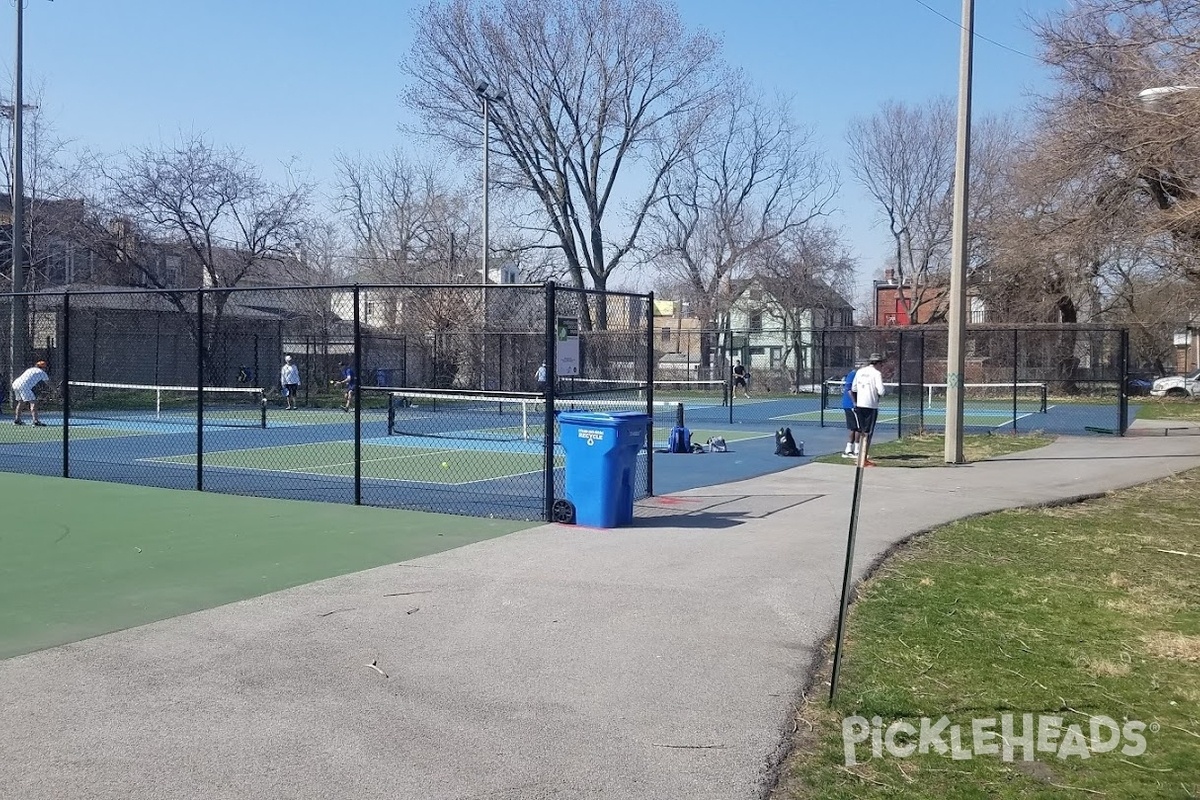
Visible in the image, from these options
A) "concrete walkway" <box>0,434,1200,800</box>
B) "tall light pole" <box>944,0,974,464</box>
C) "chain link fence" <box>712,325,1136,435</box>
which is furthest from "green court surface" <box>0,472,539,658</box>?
"chain link fence" <box>712,325,1136,435</box>

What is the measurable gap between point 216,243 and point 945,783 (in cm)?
3658

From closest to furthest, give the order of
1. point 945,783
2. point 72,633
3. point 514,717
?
point 945,783 → point 514,717 → point 72,633

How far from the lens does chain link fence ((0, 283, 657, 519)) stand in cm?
1314

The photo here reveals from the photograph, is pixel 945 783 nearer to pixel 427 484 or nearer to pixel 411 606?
pixel 411 606

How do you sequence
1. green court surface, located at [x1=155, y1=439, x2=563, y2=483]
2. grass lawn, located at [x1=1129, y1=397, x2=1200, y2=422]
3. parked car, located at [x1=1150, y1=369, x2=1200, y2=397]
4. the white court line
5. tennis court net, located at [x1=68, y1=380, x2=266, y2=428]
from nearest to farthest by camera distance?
1. the white court line
2. green court surface, located at [x1=155, y1=439, x2=563, y2=483]
3. tennis court net, located at [x1=68, y1=380, x2=266, y2=428]
4. grass lawn, located at [x1=1129, y1=397, x2=1200, y2=422]
5. parked car, located at [x1=1150, y1=369, x2=1200, y2=397]

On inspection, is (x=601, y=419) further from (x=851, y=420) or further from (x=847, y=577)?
(x=851, y=420)

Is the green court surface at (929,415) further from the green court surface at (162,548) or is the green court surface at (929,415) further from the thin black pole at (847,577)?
the thin black pole at (847,577)

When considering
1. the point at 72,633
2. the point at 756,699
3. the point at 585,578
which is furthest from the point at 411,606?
the point at 756,699

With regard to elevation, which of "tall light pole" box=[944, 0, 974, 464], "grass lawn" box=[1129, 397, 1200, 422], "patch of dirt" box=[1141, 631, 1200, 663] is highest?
"tall light pole" box=[944, 0, 974, 464]

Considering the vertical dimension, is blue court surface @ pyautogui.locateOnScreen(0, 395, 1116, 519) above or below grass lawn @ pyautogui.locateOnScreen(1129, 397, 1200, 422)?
below

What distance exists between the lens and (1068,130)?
17406 millimetres

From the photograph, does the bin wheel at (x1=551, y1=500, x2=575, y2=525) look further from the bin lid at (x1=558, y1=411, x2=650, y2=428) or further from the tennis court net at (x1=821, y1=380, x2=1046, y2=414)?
the tennis court net at (x1=821, y1=380, x2=1046, y2=414)

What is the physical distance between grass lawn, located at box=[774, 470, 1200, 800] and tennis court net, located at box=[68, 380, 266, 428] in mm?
19028

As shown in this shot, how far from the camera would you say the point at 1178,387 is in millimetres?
40031
